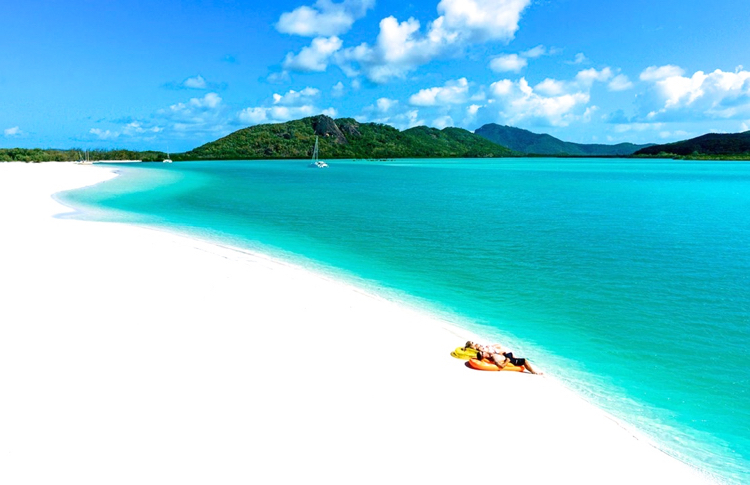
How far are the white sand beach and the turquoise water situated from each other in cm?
171

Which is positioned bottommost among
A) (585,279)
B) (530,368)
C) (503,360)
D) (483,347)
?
(585,279)

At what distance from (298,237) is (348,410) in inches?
786

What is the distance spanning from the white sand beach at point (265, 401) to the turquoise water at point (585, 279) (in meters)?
1.71

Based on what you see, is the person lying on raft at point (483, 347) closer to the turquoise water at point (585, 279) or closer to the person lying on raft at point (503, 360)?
the person lying on raft at point (503, 360)

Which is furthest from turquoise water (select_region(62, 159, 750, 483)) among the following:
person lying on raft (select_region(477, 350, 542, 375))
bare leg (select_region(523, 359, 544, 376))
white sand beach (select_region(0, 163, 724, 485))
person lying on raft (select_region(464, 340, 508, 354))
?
white sand beach (select_region(0, 163, 724, 485))

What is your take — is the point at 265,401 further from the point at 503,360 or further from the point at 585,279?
the point at 585,279

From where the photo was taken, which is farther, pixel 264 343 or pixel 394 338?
pixel 394 338

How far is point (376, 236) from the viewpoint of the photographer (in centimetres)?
2803

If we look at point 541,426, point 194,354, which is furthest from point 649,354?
point 194,354

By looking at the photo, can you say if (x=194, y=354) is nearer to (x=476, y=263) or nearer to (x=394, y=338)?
(x=394, y=338)

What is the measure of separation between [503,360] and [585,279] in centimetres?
1024

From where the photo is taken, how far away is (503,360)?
10258 millimetres

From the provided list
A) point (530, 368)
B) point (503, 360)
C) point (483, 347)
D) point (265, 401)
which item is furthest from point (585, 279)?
point (265, 401)

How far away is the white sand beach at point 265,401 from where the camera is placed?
6.81 meters
